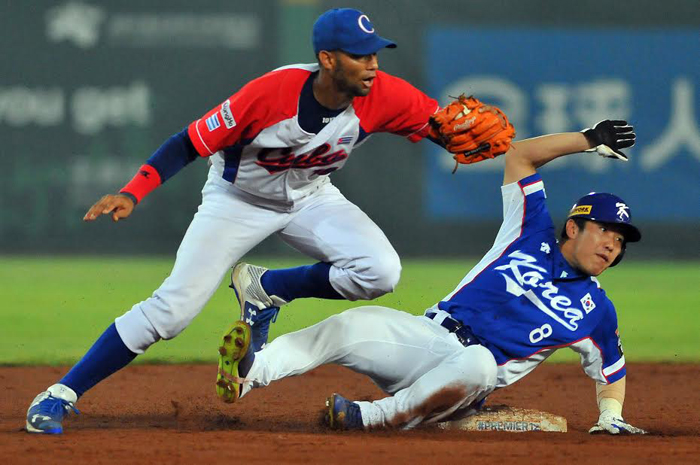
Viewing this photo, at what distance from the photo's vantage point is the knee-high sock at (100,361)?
389 cm

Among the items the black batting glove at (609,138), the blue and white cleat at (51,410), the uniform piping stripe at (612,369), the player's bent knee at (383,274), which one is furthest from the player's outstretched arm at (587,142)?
the blue and white cleat at (51,410)

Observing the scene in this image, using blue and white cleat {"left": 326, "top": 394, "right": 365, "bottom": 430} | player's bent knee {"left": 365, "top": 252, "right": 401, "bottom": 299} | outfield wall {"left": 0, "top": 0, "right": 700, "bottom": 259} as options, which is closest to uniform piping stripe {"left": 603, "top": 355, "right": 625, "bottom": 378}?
player's bent knee {"left": 365, "top": 252, "right": 401, "bottom": 299}

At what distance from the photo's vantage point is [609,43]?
10.1 metres

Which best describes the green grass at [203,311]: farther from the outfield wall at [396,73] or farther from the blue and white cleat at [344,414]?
the blue and white cleat at [344,414]

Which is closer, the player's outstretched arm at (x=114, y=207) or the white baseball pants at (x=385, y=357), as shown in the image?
the player's outstretched arm at (x=114, y=207)

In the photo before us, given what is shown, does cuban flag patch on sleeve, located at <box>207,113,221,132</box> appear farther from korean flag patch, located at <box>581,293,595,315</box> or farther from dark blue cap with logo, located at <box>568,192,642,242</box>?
korean flag patch, located at <box>581,293,595,315</box>

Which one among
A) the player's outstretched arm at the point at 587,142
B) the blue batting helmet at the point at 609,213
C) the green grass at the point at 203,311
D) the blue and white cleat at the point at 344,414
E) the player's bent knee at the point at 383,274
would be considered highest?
the player's outstretched arm at the point at 587,142

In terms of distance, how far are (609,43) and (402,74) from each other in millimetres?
2029

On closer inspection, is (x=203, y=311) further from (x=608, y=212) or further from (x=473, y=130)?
(x=608, y=212)

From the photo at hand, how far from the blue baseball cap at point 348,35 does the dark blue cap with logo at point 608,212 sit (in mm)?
992

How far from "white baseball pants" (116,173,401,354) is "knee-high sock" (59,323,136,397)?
4cm

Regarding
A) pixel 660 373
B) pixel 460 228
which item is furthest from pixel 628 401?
pixel 460 228

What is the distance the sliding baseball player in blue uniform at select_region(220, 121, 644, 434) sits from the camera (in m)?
3.84

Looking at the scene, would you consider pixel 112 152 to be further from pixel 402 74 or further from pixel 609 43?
pixel 609 43
